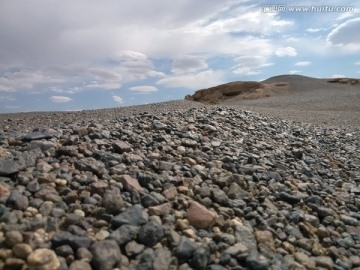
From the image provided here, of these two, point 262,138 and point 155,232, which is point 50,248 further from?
point 262,138

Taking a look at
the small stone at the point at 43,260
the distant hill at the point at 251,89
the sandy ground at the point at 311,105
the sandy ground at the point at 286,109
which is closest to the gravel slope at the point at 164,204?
Result: the small stone at the point at 43,260

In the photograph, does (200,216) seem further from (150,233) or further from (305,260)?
(305,260)

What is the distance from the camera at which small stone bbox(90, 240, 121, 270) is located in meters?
2.26

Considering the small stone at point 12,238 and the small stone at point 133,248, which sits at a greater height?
the small stone at point 12,238

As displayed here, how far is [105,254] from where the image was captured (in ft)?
7.60

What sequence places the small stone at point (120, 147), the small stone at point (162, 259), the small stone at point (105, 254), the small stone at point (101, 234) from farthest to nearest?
the small stone at point (120, 147), the small stone at point (101, 234), the small stone at point (162, 259), the small stone at point (105, 254)

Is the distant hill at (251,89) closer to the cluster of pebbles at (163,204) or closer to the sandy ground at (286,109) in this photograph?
the sandy ground at (286,109)

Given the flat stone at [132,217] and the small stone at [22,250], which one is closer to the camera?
the small stone at [22,250]

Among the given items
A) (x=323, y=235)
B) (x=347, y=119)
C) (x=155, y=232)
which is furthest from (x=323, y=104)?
(x=155, y=232)

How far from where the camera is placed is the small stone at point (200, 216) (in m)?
2.93

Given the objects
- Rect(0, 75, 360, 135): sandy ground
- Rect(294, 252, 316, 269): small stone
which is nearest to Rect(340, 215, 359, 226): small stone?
Rect(294, 252, 316, 269): small stone

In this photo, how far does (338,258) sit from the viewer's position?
10.1ft

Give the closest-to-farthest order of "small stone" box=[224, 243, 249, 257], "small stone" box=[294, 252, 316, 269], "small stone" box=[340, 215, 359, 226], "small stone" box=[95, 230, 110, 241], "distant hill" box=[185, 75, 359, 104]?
"small stone" box=[95, 230, 110, 241], "small stone" box=[224, 243, 249, 257], "small stone" box=[294, 252, 316, 269], "small stone" box=[340, 215, 359, 226], "distant hill" box=[185, 75, 359, 104]

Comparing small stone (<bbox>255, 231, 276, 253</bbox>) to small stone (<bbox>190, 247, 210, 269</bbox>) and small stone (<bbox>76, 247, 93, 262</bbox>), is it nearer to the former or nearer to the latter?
small stone (<bbox>190, 247, 210, 269</bbox>)
